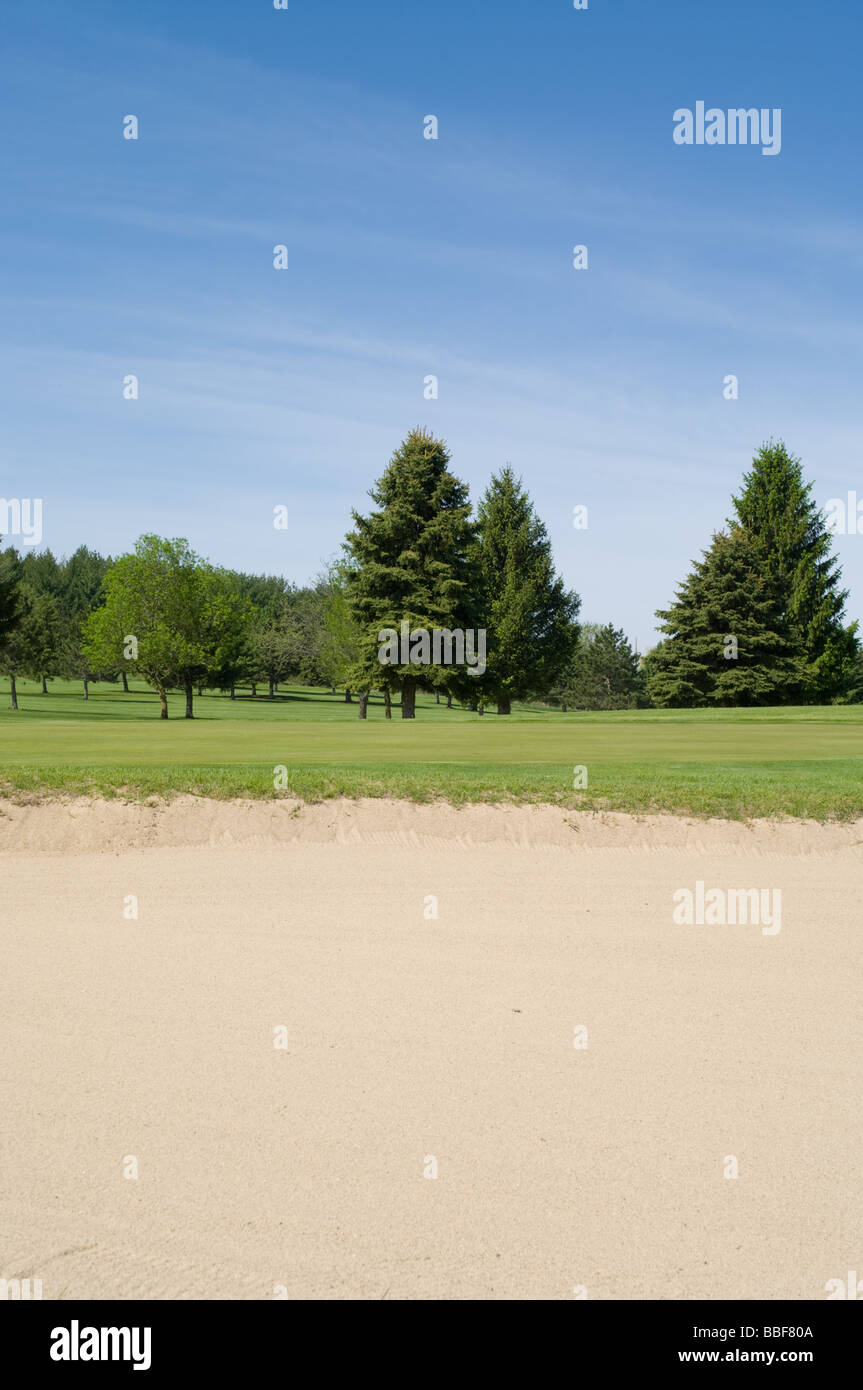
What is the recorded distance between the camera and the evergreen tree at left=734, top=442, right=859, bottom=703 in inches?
2336

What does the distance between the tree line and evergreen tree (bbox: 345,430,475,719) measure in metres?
0.07

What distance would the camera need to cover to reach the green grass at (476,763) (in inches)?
529

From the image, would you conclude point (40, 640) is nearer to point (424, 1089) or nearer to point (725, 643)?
point (725, 643)

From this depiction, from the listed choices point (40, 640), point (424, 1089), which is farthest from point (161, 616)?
point (424, 1089)

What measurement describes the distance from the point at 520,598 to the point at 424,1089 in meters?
51.1

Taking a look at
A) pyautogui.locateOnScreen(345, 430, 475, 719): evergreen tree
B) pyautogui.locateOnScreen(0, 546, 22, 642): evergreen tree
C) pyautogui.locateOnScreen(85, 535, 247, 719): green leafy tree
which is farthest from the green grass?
pyautogui.locateOnScreen(0, 546, 22, 642): evergreen tree

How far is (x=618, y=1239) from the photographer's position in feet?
12.8

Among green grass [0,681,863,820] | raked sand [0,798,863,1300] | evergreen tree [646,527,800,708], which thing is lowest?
raked sand [0,798,863,1300]

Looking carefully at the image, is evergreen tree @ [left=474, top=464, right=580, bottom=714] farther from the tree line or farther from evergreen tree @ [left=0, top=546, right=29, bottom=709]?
evergreen tree @ [left=0, top=546, right=29, bottom=709]

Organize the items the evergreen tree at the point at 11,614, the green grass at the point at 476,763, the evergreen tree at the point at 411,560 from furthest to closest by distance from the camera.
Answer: the evergreen tree at the point at 11,614 < the evergreen tree at the point at 411,560 < the green grass at the point at 476,763

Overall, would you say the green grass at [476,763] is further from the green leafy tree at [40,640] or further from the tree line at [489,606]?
the green leafy tree at [40,640]

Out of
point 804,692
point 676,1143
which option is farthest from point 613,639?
point 676,1143

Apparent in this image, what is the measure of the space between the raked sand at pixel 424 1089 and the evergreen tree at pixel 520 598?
4543 centimetres

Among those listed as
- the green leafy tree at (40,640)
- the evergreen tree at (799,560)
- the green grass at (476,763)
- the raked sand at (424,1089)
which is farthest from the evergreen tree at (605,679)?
the raked sand at (424,1089)
